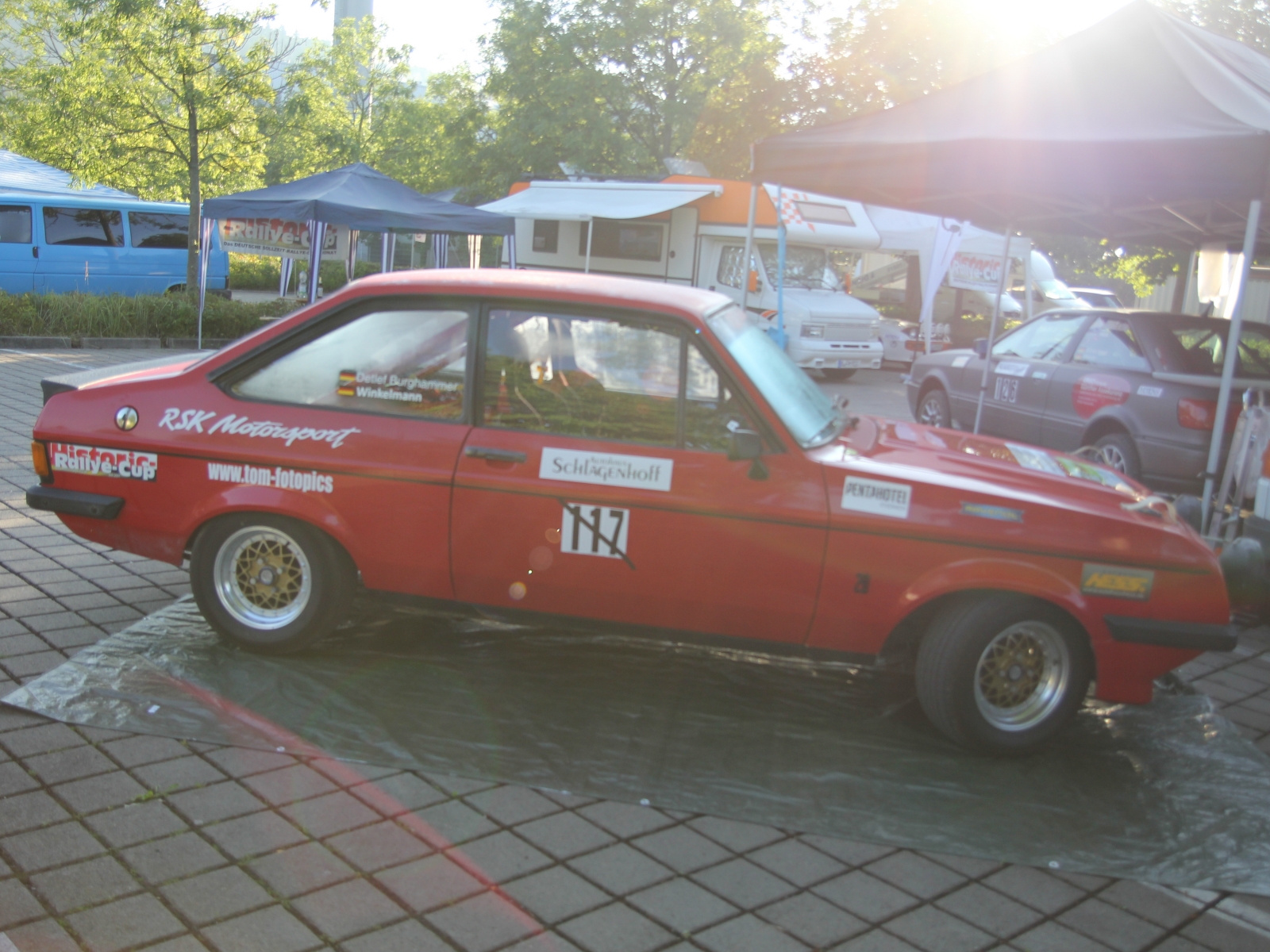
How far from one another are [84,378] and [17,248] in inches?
626

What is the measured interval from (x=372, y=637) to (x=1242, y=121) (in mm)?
5435

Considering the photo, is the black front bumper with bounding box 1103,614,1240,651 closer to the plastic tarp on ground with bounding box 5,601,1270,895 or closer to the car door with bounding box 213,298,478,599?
the plastic tarp on ground with bounding box 5,601,1270,895

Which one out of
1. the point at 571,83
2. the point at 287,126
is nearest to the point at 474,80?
the point at 571,83

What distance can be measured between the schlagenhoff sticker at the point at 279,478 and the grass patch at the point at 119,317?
12.2m

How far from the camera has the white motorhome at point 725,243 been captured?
17.3 m

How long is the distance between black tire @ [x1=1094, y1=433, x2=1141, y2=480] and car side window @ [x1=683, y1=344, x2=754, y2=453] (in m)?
4.95

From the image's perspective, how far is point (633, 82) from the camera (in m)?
28.6

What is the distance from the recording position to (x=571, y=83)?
27.8 m

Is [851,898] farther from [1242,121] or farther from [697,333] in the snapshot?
[1242,121]

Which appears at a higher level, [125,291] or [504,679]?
[125,291]

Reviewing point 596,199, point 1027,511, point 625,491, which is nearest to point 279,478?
point 625,491

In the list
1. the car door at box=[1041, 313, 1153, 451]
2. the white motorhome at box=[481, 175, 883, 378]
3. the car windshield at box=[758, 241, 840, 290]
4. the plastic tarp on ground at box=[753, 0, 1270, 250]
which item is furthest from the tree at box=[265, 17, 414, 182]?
the car door at box=[1041, 313, 1153, 451]

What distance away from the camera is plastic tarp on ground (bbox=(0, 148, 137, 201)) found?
19250 millimetres

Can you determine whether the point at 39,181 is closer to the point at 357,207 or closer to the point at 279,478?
the point at 357,207
